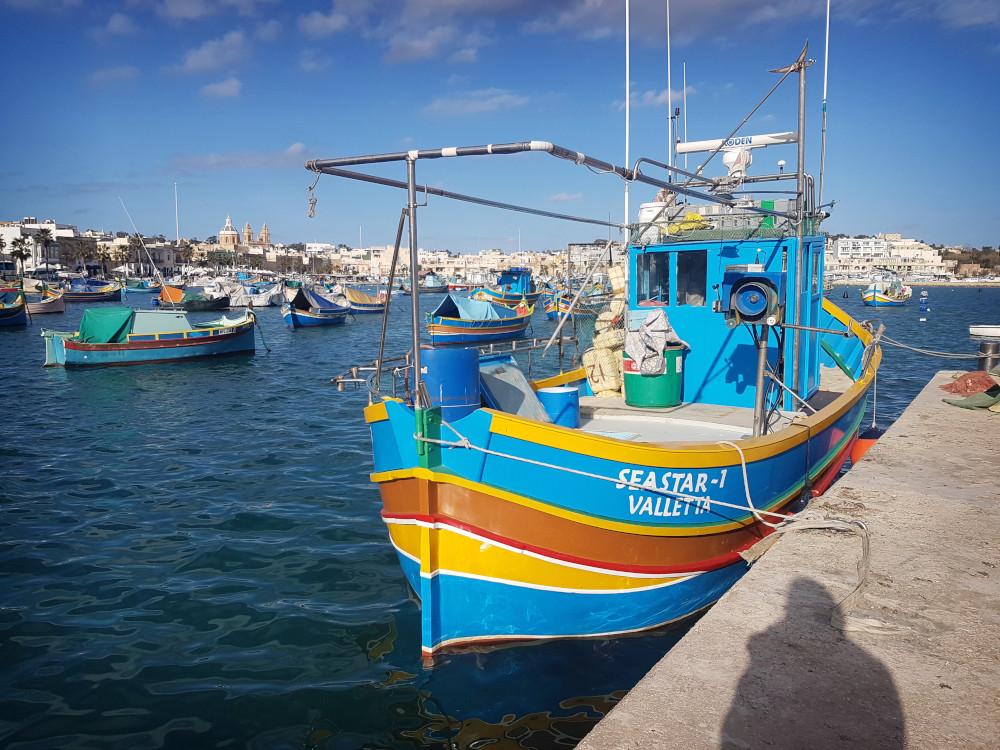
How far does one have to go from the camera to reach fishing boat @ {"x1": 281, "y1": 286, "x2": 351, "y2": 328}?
51344 mm

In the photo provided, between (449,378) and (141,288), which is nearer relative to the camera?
(449,378)

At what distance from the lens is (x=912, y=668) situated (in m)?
3.19

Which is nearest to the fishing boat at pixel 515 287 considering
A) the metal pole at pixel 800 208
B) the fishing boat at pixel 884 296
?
the fishing boat at pixel 884 296

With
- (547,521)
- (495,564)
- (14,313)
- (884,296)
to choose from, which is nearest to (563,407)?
(547,521)

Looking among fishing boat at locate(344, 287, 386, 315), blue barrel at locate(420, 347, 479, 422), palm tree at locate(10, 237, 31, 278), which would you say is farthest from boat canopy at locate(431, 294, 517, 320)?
palm tree at locate(10, 237, 31, 278)

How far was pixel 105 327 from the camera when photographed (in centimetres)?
2930

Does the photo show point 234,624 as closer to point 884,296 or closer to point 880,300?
point 880,300

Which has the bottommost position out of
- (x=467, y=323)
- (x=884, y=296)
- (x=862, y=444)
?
(x=862, y=444)

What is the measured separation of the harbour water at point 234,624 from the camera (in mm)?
5676

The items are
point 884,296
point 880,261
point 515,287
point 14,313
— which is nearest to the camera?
point 14,313

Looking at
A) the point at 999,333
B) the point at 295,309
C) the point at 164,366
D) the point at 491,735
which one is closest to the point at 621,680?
the point at 491,735

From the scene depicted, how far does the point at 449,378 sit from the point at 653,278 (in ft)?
18.1

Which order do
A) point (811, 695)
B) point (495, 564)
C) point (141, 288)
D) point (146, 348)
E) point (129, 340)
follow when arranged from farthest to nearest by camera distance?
point (141, 288) → point (146, 348) → point (129, 340) → point (495, 564) → point (811, 695)

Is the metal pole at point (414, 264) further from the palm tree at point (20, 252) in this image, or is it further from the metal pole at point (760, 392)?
the palm tree at point (20, 252)
